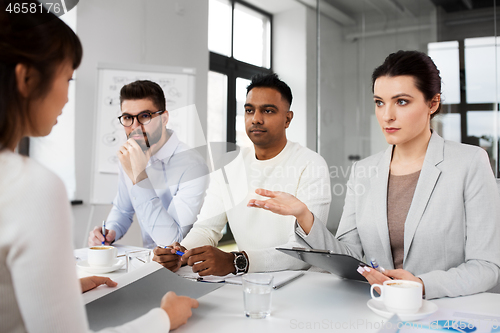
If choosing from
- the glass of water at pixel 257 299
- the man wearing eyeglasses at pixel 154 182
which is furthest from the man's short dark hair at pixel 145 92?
the glass of water at pixel 257 299

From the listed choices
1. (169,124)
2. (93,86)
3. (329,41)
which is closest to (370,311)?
(169,124)

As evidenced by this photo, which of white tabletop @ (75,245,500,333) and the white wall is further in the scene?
the white wall

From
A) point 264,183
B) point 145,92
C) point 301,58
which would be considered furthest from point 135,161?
point 301,58

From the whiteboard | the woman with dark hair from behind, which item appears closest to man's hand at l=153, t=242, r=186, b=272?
the woman with dark hair from behind

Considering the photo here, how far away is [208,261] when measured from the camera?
121 cm

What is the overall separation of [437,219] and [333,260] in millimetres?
531

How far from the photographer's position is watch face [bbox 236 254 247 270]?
4.38 ft

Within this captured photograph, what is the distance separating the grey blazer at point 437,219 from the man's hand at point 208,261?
0.26 metres

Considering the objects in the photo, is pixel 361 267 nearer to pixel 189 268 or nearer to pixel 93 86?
pixel 189 268

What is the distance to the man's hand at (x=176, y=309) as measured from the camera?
29.9 inches

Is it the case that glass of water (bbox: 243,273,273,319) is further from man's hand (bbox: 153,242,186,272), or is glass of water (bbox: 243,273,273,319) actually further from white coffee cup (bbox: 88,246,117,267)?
white coffee cup (bbox: 88,246,117,267)

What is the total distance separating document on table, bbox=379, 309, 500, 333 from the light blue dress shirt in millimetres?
1200

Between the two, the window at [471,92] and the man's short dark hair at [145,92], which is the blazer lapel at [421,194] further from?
the window at [471,92]

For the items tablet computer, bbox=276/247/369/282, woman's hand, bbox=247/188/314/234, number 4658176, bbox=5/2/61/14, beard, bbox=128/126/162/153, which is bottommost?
tablet computer, bbox=276/247/369/282
